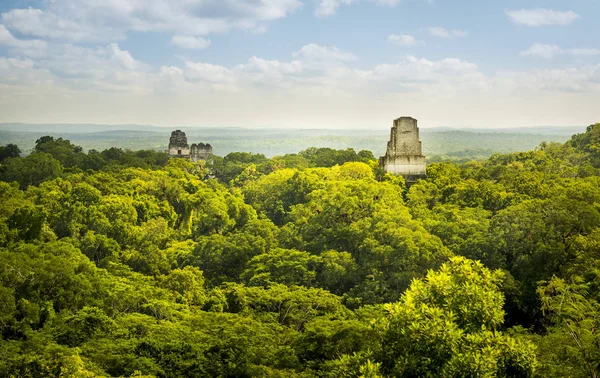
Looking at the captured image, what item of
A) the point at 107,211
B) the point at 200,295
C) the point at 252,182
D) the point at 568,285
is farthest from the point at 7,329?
the point at 252,182

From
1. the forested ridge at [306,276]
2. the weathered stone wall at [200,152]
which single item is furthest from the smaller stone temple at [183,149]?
the forested ridge at [306,276]

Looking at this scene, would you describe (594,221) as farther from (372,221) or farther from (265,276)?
(265,276)

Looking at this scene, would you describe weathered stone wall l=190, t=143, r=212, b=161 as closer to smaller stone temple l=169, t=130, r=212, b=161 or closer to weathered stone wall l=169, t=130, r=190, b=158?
smaller stone temple l=169, t=130, r=212, b=161

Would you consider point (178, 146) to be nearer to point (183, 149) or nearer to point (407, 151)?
point (183, 149)

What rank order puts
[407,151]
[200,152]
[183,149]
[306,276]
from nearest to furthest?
[306,276] → [407,151] → [183,149] → [200,152]

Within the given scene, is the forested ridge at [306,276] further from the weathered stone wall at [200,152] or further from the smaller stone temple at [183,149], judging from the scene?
the weathered stone wall at [200,152]

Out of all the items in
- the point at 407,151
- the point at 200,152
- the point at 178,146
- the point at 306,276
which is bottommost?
the point at 306,276

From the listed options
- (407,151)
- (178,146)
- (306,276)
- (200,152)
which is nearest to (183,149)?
(178,146)
